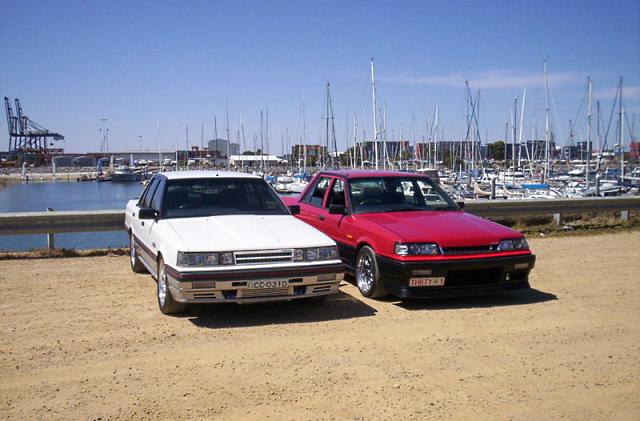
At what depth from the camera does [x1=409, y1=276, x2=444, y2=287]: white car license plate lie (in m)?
7.37

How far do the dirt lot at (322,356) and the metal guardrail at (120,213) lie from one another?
3.03 meters

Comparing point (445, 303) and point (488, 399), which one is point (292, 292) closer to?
point (445, 303)

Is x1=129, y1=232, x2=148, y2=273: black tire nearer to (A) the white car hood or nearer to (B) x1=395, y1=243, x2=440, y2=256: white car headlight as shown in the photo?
(A) the white car hood

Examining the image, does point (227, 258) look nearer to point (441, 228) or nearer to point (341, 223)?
point (341, 223)

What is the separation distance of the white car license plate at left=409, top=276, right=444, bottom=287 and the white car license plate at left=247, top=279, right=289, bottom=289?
60.0 inches

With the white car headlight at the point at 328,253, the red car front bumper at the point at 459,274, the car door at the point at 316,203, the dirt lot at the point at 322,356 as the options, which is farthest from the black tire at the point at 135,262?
the red car front bumper at the point at 459,274

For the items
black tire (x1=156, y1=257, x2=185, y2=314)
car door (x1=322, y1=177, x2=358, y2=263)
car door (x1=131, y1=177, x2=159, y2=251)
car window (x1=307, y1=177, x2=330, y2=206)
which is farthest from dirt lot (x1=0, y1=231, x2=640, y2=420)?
car window (x1=307, y1=177, x2=330, y2=206)

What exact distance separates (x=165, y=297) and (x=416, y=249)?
2827mm

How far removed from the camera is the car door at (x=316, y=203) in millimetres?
9648

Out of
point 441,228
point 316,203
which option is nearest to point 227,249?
point 441,228

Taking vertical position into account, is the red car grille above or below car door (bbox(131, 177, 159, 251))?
below

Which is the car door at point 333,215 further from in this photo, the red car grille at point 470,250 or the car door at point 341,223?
the red car grille at point 470,250

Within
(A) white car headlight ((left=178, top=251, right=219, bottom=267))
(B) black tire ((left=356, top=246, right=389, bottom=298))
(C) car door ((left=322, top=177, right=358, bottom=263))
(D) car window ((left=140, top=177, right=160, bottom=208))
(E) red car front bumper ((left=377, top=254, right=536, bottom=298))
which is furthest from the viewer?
(D) car window ((left=140, top=177, right=160, bottom=208))

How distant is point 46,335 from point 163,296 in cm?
125
